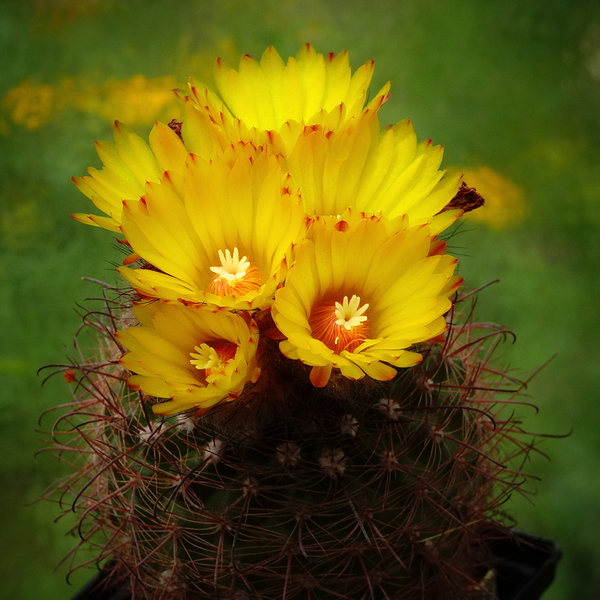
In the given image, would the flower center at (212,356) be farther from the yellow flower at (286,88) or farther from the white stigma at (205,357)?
the yellow flower at (286,88)

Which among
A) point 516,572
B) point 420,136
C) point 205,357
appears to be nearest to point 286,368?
point 205,357

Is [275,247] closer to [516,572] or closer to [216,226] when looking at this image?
[216,226]

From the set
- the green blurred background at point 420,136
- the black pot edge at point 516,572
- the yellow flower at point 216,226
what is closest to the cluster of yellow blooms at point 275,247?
the yellow flower at point 216,226

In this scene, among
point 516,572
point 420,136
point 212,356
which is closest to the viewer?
point 212,356

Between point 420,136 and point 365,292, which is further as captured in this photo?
point 420,136

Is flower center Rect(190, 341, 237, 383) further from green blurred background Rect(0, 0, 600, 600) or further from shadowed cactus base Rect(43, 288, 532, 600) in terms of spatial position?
green blurred background Rect(0, 0, 600, 600)
